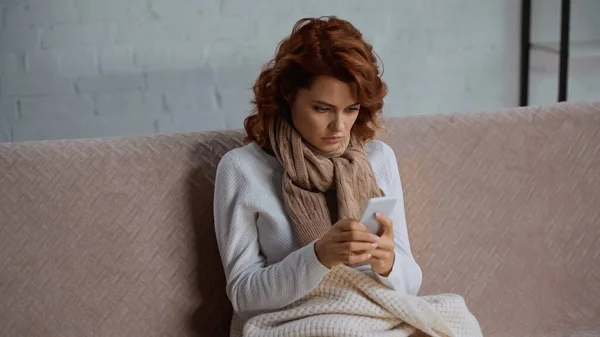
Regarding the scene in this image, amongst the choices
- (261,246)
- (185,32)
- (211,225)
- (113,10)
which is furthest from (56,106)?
(261,246)

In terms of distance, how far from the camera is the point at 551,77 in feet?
9.51

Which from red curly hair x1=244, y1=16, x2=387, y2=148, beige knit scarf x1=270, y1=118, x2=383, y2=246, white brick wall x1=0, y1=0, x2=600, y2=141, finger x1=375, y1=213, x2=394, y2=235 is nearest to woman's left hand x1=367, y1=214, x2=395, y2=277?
finger x1=375, y1=213, x2=394, y2=235

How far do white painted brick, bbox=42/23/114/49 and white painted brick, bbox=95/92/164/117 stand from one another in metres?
0.15

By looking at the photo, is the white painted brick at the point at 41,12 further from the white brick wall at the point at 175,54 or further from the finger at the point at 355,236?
the finger at the point at 355,236

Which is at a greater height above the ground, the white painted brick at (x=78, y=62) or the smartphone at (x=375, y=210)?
the white painted brick at (x=78, y=62)

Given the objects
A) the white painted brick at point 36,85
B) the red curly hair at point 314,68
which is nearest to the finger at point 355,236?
the red curly hair at point 314,68

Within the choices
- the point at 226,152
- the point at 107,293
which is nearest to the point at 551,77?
the point at 226,152

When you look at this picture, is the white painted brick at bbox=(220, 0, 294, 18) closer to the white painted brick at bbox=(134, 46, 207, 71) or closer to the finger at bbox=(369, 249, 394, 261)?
the white painted brick at bbox=(134, 46, 207, 71)

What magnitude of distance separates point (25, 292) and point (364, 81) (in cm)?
68

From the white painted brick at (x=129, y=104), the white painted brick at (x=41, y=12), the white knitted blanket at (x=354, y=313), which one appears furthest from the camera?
the white painted brick at (x=129, y=104)

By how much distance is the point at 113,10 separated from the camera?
8.30ft

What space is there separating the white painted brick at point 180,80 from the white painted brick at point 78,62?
160 mm

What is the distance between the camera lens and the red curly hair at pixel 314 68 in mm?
1490

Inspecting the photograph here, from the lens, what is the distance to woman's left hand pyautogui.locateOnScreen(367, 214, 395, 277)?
1404 mm
